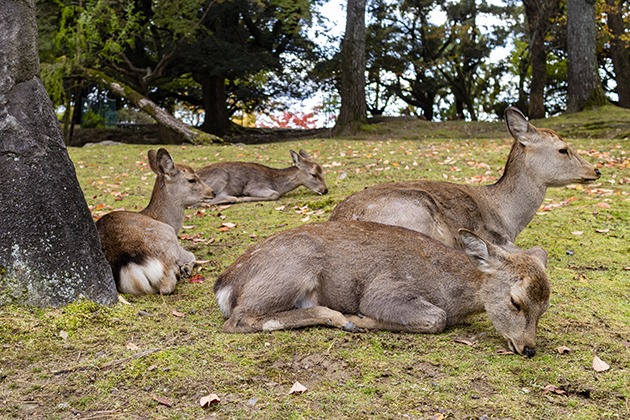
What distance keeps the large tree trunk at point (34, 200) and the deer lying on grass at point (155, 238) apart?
1.80 feet

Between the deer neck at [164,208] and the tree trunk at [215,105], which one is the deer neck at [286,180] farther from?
the tree trunk at [215,105]

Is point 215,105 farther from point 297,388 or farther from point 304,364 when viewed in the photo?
point 297,388

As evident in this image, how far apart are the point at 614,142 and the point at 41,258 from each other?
41.9ft

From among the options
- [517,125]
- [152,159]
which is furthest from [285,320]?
[152,159]

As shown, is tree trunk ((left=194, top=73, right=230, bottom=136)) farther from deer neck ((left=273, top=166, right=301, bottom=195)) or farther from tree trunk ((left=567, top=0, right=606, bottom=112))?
deer neck ((left=273, top=166, right=301, bottom=195))

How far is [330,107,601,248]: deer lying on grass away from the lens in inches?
237

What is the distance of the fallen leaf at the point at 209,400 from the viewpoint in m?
3.49

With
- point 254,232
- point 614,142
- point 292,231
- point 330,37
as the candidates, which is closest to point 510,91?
point 330,37

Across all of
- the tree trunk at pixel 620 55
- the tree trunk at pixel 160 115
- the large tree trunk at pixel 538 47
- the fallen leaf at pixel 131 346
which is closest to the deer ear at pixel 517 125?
the fallen leaf at pixel 131 346

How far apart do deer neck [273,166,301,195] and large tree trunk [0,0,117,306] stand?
6.52m

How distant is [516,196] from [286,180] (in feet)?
16.9

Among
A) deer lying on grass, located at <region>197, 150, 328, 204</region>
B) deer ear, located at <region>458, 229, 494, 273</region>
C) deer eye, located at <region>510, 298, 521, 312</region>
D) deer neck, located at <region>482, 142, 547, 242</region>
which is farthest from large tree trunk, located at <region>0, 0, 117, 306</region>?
deer lying on grass, located at <region>197, 150, 328, 204</region>

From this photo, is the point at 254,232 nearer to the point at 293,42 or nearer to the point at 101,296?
the point at 101,296

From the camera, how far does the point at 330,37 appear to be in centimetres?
2441
